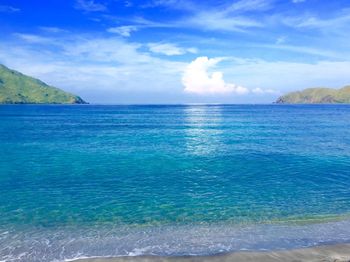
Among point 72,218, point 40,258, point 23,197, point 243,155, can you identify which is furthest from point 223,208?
point 243,155

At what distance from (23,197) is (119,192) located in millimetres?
8613

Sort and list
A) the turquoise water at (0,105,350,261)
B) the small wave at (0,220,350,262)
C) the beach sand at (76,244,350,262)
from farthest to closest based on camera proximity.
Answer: the turquoise water at (0,105,350,261), the small wave at (0,220,350,262), the beach sand at (76,244,350,262)

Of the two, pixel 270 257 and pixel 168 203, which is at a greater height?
pixel 270 257

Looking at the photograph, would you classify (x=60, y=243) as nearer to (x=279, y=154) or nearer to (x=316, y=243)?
(x=316, y=243)

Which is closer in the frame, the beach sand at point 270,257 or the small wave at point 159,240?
the beach sand at point 270,257

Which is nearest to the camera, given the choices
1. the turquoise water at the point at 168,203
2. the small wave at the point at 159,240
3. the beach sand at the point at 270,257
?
the beach sand at the point at 270,257

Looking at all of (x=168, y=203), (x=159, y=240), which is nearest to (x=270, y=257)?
(x=159, y=240)

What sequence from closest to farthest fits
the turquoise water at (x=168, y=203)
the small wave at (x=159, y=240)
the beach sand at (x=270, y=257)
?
the beach sand at (x=270, y=257) < the small wave at (x=159, y=240) < the turquoise water at (x=168, y=203)

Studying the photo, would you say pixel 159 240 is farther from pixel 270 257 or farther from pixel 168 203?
pixel 168 203

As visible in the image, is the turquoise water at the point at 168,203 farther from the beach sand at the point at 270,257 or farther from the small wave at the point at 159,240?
the beach sand at the point at 270,257

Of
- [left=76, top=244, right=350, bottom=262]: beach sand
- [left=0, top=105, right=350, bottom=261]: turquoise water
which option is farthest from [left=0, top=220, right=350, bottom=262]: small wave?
[left=76, top=244, right=350, bottom=262]: beach sand

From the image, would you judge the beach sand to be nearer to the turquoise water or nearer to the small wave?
the small wave

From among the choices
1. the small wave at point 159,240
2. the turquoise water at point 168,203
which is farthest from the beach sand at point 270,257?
the turquoise water at point 168,203

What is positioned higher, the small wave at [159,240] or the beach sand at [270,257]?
the beach sand at [270,257]
